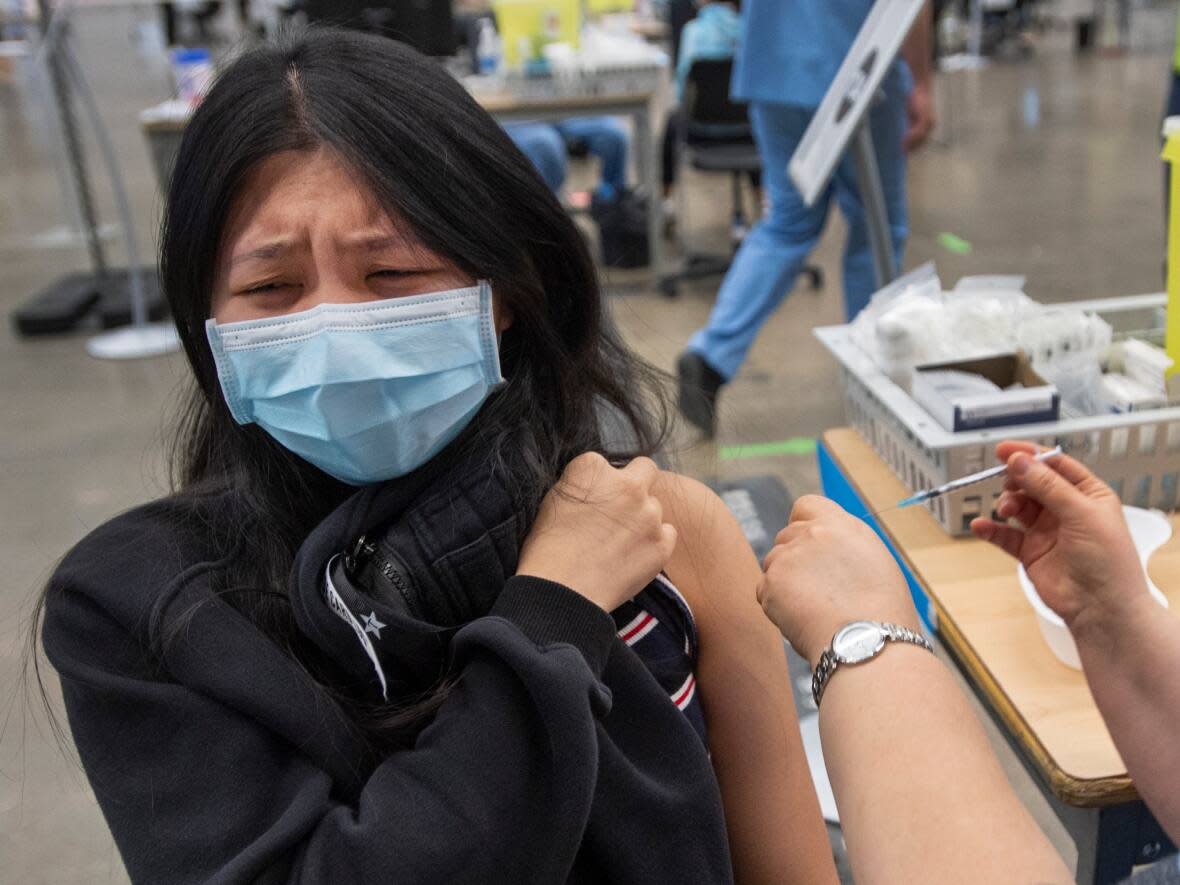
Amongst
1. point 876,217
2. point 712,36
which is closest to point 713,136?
point 712,36

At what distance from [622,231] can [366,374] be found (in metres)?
4.36

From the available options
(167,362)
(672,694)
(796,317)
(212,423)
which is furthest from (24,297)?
(672,694)

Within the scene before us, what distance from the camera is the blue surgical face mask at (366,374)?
36.0 inches

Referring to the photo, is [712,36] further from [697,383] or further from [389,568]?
[389,568]

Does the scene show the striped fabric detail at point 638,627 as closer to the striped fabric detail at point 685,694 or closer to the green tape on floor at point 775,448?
the striped fabric detail at point 685,694

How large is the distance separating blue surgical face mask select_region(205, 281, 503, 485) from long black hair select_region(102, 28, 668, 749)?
0.04m

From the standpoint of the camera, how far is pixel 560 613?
828 millimetres

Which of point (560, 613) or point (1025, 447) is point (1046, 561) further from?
point (560, 613)

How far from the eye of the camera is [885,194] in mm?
3191

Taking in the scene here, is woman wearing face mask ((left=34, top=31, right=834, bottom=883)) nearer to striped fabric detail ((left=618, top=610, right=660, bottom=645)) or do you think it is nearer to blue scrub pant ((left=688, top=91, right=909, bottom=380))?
striped fabric detail ((left=618, top=610, right=660, bottom=645))

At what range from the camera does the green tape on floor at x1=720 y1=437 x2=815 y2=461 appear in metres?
3.26

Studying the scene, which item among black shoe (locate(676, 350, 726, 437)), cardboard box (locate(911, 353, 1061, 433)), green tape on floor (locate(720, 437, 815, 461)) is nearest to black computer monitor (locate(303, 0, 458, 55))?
black shoe (locate(676, 350, 726, 437))

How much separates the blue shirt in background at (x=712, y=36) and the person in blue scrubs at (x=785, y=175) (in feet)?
5.05

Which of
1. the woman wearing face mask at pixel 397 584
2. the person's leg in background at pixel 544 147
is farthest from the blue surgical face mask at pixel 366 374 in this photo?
the person's leg in background at pixel 544 147
